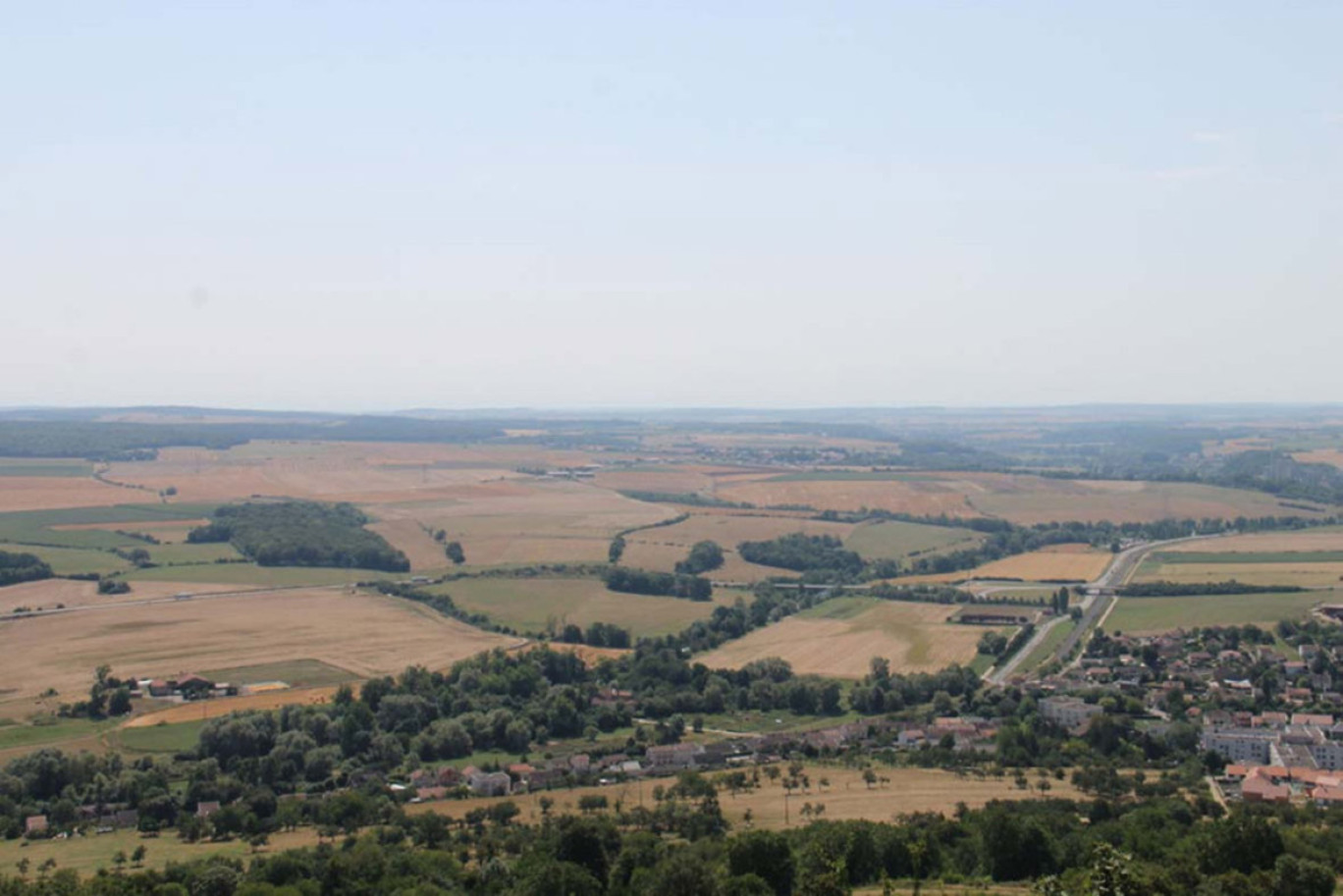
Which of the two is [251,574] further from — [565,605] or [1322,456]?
[1322,456]

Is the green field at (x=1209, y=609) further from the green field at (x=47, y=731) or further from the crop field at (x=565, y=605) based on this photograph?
the green field at (x=47, y=731)

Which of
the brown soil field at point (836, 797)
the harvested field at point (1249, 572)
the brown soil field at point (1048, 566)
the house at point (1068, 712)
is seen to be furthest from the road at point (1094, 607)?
the brown soil field at point (836, 797)

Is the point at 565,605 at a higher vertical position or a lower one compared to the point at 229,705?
higher

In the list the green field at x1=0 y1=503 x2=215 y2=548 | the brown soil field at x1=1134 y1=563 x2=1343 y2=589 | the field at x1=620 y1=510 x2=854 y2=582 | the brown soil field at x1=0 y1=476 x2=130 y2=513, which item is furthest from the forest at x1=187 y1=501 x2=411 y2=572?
the brown soil field at x1=1134 y1=563 x2=1343 y2=589

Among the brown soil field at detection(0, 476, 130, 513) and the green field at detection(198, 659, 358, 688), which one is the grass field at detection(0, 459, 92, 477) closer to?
the brown soil field at detection(0, 476, 130, 513)

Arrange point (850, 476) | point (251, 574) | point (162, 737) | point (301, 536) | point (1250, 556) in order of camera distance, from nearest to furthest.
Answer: point (162, 737)
point (251, 574)
point (1250, 556)
point (301, 536)
point (850, 476)

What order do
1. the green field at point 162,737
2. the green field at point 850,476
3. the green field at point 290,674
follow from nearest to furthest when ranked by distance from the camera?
→ 1. the green field at point 162,737
2. the green field at point 290,674
3. the green field at point 850,476

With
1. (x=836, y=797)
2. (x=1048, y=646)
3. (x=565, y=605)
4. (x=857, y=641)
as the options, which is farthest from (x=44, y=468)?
(x=836, y=797)
